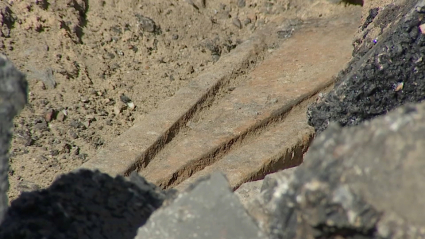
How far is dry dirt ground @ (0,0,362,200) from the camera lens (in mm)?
3418

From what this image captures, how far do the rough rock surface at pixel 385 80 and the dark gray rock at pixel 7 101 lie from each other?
1.72 metres

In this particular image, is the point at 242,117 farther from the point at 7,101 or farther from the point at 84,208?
the point at 7,101

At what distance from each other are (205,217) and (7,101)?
0.63m

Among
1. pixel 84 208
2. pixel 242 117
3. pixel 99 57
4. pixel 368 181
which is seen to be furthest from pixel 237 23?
pixel 368 181

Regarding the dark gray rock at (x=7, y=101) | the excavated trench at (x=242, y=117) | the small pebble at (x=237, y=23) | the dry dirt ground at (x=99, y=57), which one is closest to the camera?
the dark gray rock at (x=7, y=101)

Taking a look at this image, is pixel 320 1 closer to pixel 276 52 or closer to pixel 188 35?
pixel 276 52

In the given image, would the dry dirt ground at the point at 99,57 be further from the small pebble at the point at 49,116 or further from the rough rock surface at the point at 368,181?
the rough rock surface at the point at 368,181

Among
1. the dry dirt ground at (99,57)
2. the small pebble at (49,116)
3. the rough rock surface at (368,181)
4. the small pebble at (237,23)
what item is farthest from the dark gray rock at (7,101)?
the small pebble at (237,23)

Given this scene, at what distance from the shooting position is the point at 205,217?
5.80ft

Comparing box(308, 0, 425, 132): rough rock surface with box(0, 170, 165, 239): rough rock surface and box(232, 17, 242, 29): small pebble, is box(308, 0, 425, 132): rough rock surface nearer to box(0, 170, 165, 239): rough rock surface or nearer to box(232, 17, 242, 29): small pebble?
box(0, 170, 165, 239): rough rock surface

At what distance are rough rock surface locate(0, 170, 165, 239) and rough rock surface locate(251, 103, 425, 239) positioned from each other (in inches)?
23.9

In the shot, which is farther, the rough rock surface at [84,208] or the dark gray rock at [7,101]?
the rough rock surface at [84,208]

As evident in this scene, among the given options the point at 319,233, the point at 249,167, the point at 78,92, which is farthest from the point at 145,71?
the point at 319,233

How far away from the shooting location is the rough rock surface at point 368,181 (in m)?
1.42
